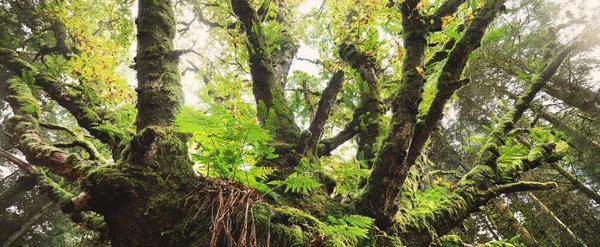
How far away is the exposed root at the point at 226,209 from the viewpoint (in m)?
1.84

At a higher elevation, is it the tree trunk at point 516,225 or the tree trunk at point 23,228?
the tree trunk at point 516,225

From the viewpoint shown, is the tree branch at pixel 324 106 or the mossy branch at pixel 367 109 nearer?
the tree branch at pixel 324 106

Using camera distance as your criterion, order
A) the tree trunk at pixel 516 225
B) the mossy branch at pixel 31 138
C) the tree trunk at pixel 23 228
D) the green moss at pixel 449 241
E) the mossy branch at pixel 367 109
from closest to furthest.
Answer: the green moss at pixel 449 241
the mossy branch at pixel 31 138
the mossy branch at pixel 367 109
the tree trunk at pixel 516 225
the tree trunk at pixel 23 228

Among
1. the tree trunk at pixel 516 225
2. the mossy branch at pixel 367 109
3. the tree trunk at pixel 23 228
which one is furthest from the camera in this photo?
the tree trunk at pixel 23 228

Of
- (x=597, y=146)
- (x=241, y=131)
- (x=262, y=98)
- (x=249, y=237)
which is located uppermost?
(x=597, y=146)

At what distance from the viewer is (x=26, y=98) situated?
441cm

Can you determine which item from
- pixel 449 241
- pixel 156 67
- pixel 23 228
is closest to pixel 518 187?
pixel 449 241

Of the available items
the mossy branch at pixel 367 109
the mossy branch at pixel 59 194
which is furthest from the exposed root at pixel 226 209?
the mossy branch at pixel 367 109

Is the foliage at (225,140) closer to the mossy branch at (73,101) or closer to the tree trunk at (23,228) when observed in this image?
the mossy branch at (73,101)

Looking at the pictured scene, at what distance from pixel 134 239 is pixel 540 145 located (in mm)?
4763

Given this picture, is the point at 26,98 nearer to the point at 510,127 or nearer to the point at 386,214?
the point at 386,214

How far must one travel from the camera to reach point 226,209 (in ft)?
6.57

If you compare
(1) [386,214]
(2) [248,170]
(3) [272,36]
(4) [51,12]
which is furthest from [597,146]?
(4) [51,12]

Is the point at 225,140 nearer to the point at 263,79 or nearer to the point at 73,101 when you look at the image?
the point at 263,79
